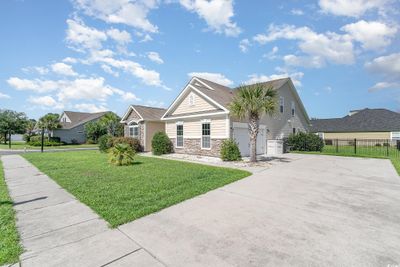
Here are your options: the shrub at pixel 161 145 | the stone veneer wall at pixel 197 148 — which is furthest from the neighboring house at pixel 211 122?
the shrub at pixel 161 145

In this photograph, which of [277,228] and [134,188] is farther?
[134,188]

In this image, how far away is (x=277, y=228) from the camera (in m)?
4.33

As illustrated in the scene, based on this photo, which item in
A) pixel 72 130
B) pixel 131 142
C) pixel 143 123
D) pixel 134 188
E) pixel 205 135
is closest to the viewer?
pixel 134 188

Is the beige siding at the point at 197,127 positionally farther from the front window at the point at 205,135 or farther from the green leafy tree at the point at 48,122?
the green leafy tree at the point at 48,122

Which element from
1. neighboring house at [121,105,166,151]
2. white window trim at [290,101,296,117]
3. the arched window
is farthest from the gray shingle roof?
white window trim at [290,101,296,117]

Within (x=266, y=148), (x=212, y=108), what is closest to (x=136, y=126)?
(x=212, y=108)

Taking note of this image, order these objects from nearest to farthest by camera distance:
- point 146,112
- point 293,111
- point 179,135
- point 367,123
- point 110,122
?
point 179,135 < point 146,112 < point 293,111 < point 110,122 < point 367,123

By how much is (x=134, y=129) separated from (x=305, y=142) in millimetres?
16804

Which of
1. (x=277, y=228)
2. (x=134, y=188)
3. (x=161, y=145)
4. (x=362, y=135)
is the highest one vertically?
(x=362, y=135)

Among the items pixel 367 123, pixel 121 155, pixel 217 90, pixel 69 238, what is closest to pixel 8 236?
pixel 69 238

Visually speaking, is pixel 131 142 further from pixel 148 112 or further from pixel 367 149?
pixel 367 149

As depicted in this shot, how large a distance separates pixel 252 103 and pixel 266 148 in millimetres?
7263

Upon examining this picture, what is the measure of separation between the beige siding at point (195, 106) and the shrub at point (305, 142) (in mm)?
9698

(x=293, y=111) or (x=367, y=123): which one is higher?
(x=293, y=111)
